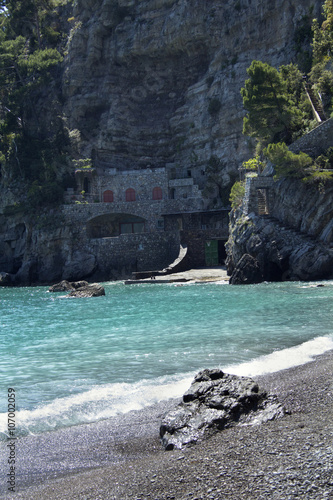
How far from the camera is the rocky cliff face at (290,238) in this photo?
31.4 metres

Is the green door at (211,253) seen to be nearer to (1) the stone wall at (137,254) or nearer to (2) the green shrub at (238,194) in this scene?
(1) the stone wall at (137,254)

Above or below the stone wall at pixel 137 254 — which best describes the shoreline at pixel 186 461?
below

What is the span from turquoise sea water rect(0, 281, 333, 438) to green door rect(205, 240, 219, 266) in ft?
64.9

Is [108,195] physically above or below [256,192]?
above

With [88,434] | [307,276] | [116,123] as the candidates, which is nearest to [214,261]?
[307,276]

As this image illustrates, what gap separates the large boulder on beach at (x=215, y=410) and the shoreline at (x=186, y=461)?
0.20m

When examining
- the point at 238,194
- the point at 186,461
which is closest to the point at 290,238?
the point at 238,194

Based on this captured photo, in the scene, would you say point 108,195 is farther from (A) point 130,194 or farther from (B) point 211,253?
(B) point 211,253

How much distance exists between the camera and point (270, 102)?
126 feet

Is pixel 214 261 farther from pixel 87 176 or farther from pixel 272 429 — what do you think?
pixel 272 429

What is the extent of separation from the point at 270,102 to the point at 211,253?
551 inches

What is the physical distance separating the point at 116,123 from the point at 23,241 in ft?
56.7

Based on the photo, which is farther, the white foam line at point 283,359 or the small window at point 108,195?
the small window at point 108,195

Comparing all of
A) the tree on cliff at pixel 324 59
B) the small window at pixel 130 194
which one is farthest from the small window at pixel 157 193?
the tree on cliff at pixel 324 59
